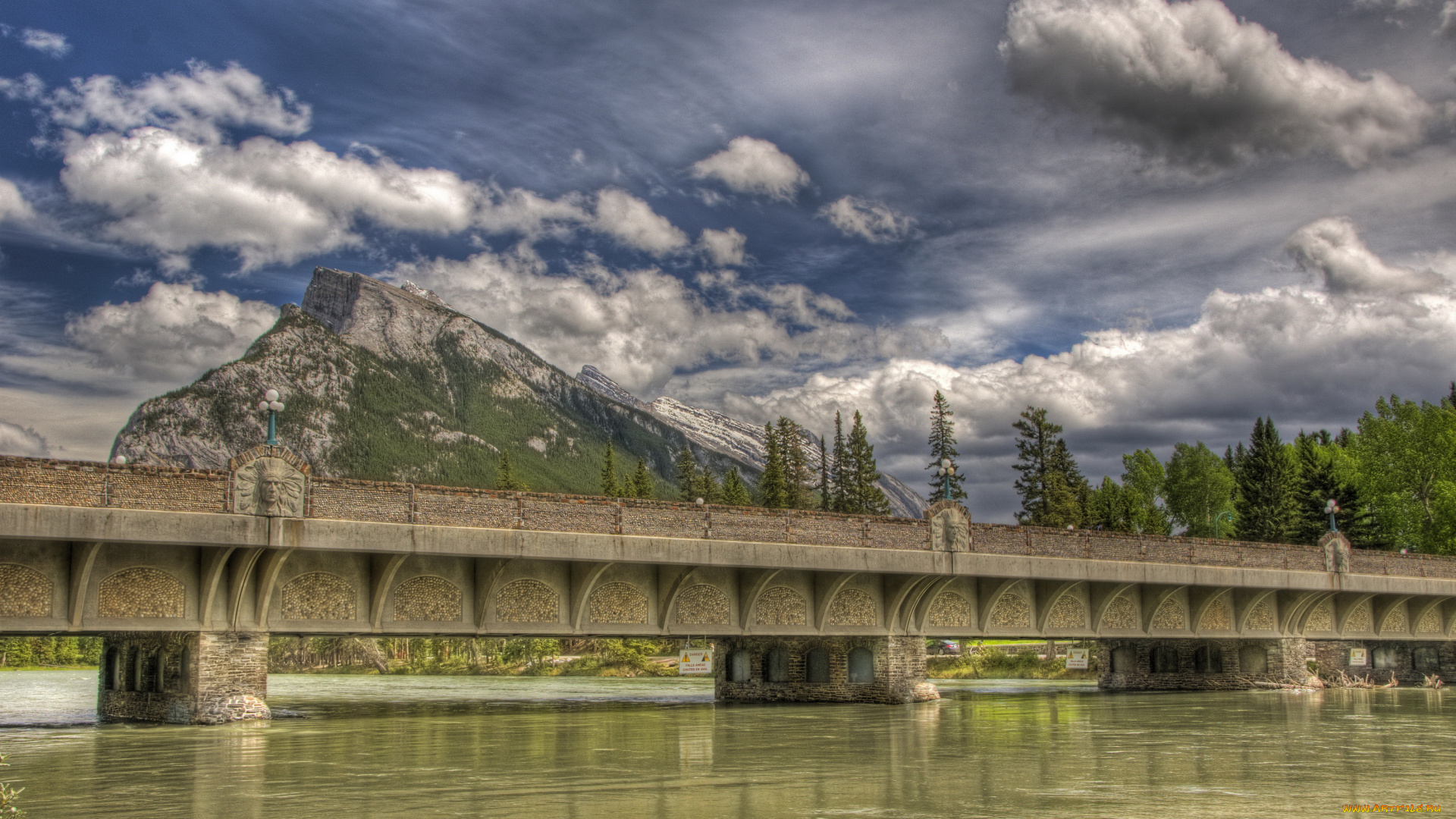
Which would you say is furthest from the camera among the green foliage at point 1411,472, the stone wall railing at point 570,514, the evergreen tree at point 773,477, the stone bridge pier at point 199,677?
the evergreen tree at point 773,477

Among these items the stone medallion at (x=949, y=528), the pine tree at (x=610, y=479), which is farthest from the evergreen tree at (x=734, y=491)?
the stone medallion at (x=949, y=528)

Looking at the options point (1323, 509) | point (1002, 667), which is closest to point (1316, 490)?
point (1323, 509)

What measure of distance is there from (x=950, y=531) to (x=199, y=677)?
20354 mm

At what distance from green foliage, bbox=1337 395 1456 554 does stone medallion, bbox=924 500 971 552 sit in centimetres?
4706

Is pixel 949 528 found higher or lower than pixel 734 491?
lower

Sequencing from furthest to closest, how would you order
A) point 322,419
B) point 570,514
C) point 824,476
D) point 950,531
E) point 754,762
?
1. point 322,419
2. point 824,476
3. point 950,531
4. point 570,514
5. point 754,762

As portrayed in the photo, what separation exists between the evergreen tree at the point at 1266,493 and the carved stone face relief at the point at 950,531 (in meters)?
52.9

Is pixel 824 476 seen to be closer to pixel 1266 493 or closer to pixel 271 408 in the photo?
pixel 1266 493

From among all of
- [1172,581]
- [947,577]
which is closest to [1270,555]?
[1172,581]

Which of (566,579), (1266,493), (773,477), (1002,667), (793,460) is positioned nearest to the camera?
(566,579)

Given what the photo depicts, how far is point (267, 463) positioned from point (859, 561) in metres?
15.8

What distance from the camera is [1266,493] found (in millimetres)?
79875

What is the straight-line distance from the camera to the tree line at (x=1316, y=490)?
7144 centimetres

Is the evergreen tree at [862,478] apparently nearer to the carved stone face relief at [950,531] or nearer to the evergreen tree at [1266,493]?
the evergreen tree at [1266,493]
